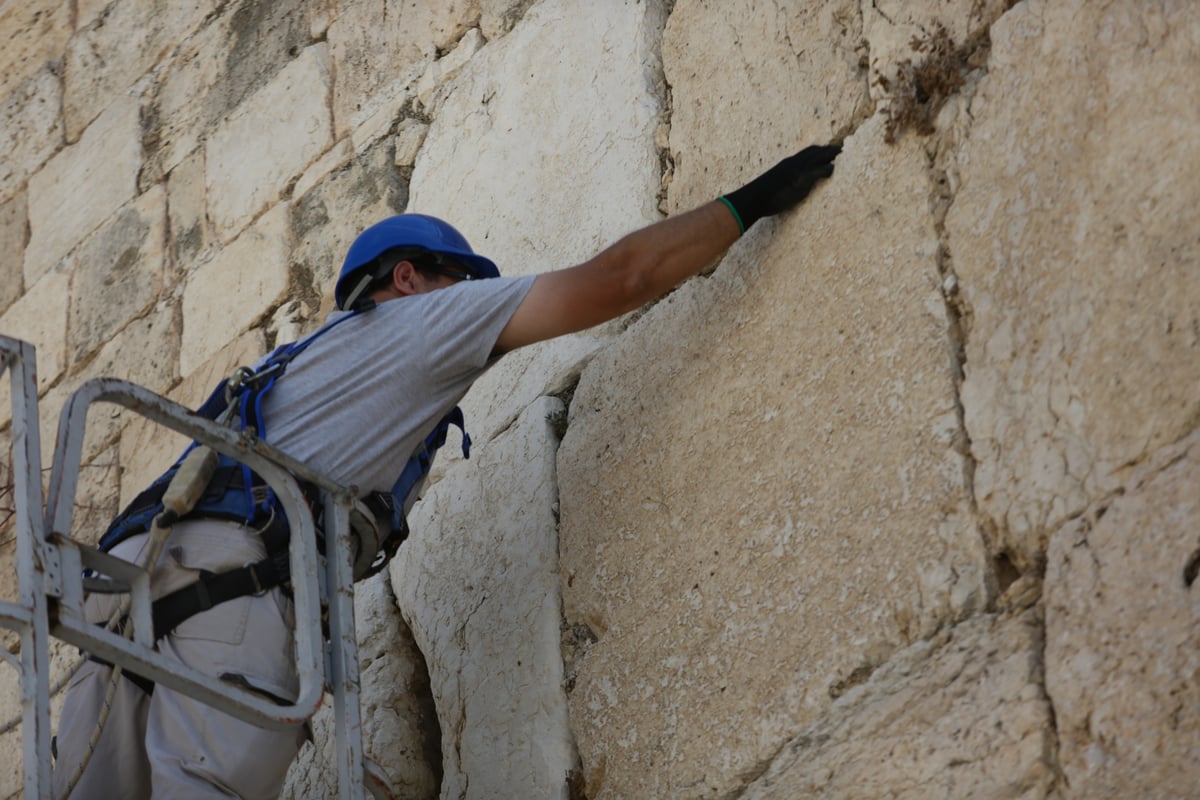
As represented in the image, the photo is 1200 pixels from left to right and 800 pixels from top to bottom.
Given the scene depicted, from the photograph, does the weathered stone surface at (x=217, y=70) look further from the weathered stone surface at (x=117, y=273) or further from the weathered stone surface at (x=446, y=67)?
the weathered stone surface at (x=446, y=67)

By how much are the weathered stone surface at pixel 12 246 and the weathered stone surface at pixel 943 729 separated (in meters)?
4.25

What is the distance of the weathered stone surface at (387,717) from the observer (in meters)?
3.12

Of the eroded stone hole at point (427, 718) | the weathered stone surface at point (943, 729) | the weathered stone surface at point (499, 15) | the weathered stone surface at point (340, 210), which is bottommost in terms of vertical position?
the weathered stone surface at point (943, 729)

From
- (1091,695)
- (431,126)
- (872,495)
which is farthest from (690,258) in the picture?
(431,126)

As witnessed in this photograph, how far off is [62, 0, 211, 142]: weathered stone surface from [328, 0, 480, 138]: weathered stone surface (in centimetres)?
105

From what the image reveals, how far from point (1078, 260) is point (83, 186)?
427 centimetres

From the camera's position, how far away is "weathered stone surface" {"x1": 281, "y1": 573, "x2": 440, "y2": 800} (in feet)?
10.2

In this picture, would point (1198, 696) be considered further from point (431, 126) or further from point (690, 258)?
point (431, 126)

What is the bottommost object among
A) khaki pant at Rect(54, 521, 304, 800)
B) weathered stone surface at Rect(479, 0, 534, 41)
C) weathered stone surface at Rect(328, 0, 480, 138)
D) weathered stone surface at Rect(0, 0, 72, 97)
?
khaki pant at Rect(54, 521, 304, 800)

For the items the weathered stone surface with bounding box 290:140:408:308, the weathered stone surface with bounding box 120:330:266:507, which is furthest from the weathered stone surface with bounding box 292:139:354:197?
the weathered stone surface with bounding box 120:330:266:507

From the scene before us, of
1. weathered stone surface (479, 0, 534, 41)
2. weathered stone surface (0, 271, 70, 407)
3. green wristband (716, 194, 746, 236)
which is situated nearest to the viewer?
green wristband (716, 194, 746, 236)

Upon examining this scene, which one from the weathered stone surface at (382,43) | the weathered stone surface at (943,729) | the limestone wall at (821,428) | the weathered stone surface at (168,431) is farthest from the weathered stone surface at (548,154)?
the weathered stone surface at (943,729)

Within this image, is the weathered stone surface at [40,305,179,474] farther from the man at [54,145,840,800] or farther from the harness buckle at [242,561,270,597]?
the harness buckle at [242,561,270,597]

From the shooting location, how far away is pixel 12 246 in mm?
5766
